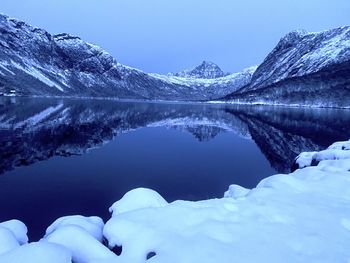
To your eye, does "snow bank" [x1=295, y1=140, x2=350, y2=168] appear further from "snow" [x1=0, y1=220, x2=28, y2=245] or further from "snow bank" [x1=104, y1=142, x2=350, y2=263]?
"snow" [x1=0, y1=220, x2=28, y2=245]

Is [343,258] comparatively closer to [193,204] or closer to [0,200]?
[193,204]

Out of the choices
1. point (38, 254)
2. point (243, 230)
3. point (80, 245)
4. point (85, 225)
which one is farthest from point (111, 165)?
point (38, 254)

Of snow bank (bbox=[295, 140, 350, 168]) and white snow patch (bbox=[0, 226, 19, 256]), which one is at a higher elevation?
white snow patch (bbox=[0, 226, 19, 256])

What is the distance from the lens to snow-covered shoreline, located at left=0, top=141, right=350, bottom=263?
32.2ft

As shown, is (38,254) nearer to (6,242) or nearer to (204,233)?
(6,242)

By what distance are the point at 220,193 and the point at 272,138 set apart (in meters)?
32.7

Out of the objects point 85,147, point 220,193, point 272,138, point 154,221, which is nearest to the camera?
point 154,221

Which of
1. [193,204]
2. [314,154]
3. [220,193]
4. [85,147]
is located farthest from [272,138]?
[193,204]

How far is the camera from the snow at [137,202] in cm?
1391

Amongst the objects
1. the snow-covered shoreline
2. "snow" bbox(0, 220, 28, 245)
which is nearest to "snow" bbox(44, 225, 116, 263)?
the snow-covered shoreline

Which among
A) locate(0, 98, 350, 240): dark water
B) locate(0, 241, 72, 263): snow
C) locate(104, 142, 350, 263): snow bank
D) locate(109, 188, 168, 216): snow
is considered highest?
locate(0, 241, 72, 263): snow

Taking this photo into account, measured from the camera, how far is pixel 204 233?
1115 cm

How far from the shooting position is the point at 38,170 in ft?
88.8

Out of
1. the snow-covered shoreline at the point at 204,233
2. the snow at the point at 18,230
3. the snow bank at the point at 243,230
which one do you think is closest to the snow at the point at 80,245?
the snow-covered shoreline at the point at 204,233
